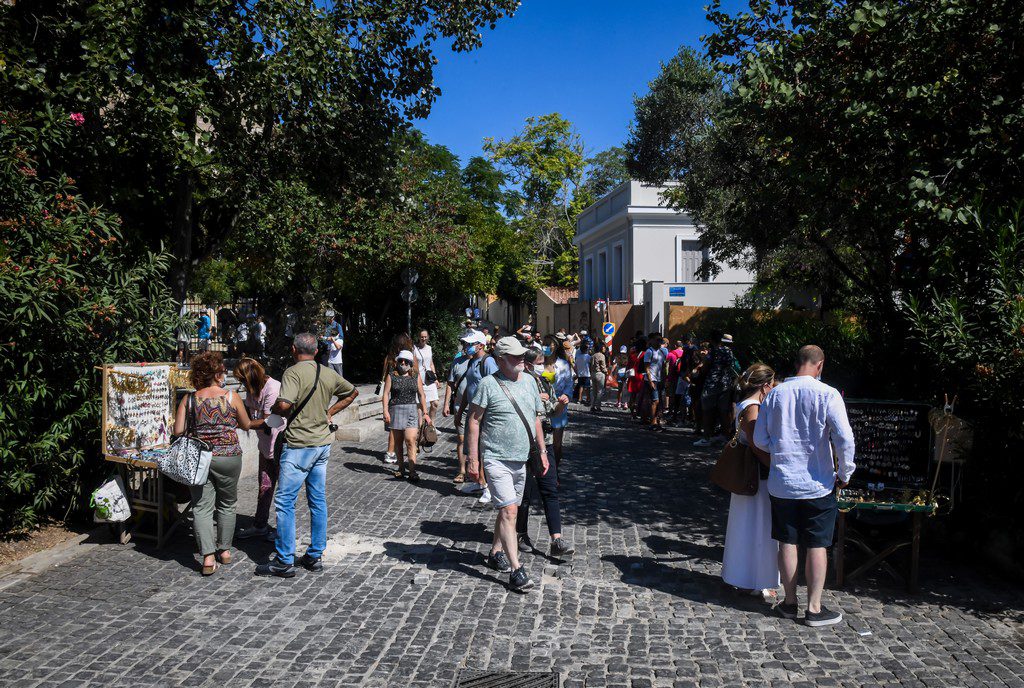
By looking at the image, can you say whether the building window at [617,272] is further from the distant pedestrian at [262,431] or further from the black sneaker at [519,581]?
the black sneaker at [519,581]

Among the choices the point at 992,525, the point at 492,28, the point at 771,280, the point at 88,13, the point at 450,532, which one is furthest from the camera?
the point at 771,280

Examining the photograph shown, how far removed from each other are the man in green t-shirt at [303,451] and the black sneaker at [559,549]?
1.80 meters

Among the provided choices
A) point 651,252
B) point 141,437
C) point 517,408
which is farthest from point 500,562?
point 651,252

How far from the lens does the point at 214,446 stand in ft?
20.2

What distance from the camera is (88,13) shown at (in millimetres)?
7809

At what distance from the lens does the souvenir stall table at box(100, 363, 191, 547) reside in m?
6.51

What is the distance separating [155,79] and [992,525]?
9.17m

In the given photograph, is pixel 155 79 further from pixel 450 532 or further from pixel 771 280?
pixel 771 280

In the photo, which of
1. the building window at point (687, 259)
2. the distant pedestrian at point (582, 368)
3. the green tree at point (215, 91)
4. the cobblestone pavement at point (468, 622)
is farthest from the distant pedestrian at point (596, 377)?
the building window at point (687, 259)

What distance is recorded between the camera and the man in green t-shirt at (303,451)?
5.96 m

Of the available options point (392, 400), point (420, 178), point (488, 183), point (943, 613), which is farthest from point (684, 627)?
point (488, 183)

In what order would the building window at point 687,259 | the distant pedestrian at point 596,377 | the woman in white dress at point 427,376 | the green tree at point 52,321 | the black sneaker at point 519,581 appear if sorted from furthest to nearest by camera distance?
the building window at point 687,259, the distant pedestrian at point 596,377, the woman in white dress at point 427,376, the green tree at point 52,321, the black sneaker at point 519,581

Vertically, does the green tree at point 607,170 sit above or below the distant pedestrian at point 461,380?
above

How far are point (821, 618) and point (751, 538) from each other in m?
0.69
